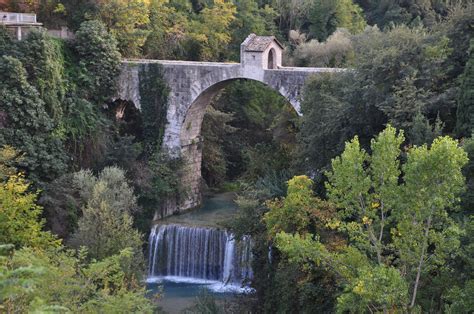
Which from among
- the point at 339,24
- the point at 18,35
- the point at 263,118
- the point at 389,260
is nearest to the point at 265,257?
the point at 389,260

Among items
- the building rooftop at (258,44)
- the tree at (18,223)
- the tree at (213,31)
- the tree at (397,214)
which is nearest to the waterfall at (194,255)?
the tree at (18,223)

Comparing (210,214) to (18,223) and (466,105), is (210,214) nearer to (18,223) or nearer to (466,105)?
(18,223)

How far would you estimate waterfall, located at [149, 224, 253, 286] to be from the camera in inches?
922

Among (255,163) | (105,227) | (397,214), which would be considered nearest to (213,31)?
(255,163)

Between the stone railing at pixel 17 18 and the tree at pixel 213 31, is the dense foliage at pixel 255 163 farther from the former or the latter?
the stone railing at pixel 17 18

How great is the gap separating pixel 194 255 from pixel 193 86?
23.0 ft

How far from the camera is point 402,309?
1127cm

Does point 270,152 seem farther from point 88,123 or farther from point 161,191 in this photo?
point 88,123

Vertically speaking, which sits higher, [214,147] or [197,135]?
[197,135]

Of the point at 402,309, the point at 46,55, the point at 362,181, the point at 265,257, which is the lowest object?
the point at 265,257

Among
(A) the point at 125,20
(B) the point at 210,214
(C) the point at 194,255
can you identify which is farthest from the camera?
(A) the point at 125,20

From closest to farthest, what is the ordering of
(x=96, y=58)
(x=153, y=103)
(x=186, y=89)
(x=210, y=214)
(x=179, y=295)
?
(x=179, y=295) → (x=96, y=58) → (x=186, y=89) → (x=210, y=214) → (x=153, y=103)

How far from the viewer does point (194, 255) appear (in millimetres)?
24266

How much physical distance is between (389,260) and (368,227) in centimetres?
93
